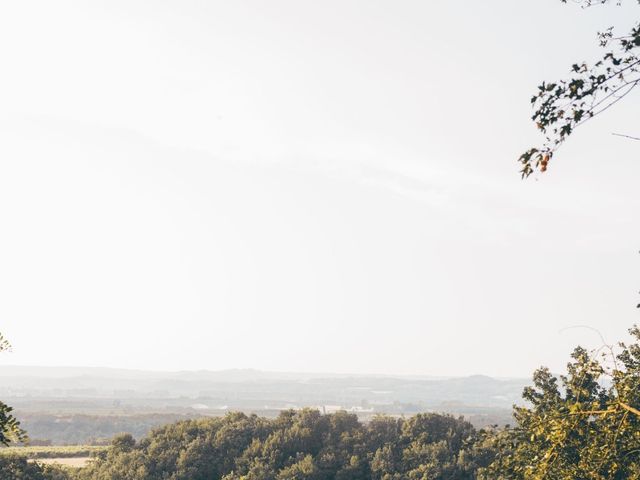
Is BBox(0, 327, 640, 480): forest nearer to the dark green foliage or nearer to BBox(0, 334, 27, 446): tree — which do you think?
the dark green foliage

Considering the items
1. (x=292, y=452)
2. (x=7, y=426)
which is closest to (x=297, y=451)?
(x=292, y=452)

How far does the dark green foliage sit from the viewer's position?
3850 centimetres

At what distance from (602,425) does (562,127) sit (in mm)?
5624

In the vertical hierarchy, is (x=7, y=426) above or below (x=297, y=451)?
above

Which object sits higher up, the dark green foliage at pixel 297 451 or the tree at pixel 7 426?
the tree at pixel 7 426

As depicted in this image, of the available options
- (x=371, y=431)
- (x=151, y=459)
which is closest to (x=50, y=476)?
(x=151, y=459)

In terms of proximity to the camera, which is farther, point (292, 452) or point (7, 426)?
point (292, 452)

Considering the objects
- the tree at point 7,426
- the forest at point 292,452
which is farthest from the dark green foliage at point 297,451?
the tree at point 7,426

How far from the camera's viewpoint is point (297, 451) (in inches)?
→ 1631

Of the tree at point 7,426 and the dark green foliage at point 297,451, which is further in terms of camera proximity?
the dark green foliage at point 297,451

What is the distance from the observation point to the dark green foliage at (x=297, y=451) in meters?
38.5

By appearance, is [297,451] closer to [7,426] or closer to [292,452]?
[292,452]

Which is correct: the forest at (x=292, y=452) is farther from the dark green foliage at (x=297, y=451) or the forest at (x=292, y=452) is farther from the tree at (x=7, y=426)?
the tree at (x=7, y=426)

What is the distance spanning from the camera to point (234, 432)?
42.2m
